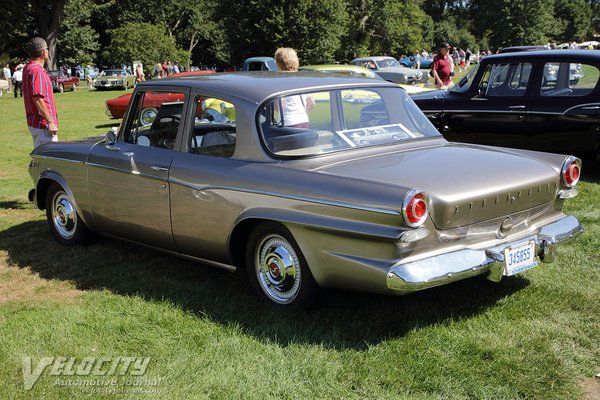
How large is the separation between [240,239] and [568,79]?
5.37 meters

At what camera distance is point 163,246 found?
16.3 ft

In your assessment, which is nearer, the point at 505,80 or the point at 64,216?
the point at 64,216

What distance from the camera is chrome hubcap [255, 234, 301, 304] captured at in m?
4.09

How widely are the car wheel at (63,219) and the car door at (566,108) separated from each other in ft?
17.8

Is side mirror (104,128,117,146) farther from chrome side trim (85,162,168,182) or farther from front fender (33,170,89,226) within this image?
front fender (33,170,89,226)

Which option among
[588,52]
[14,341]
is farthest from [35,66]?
[588,52]

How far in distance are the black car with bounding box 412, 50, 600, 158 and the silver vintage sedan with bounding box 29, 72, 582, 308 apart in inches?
134

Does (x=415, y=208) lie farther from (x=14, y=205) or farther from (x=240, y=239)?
(x=14, y=205)

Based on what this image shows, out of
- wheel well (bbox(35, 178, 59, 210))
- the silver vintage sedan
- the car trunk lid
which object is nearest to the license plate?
the silver vintage sedan

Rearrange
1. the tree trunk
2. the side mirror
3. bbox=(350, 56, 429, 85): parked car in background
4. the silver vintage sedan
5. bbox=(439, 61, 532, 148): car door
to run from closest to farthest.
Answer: the silver vintage sedan → the side mirror → bbox=(439, 61, 532, 148): car door → bbox=(350, 56, 429, 85): parked car in background → the tree trunk

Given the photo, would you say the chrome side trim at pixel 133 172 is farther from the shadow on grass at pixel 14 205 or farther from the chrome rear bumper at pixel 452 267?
the shadow on grass at pixel 14 205

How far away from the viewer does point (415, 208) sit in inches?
137

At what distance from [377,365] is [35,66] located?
5541 millimetres

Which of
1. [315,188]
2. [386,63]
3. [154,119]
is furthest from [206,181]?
[386,63]
